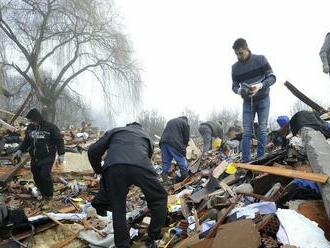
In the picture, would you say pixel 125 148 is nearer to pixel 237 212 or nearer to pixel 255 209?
pixel 237 212

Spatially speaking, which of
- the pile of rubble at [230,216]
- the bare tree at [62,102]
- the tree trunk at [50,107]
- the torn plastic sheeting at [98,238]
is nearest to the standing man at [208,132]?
the pile of rubble at [230,216]

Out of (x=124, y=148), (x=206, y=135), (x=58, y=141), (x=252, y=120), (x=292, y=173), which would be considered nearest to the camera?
(x=124, y=148)

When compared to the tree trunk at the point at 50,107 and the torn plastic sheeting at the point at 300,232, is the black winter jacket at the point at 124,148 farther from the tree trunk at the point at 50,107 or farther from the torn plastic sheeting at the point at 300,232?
the tree trunk at the point at 50,107

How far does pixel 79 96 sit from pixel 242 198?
14674mm

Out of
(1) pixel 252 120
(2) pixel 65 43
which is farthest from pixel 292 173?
(2) pixel 65 43

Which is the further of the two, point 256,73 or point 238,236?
point 256,73

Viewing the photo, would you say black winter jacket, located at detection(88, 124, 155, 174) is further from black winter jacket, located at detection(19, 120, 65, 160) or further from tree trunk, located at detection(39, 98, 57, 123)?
tree trunk, located at detection(39, 98, 57, 123)

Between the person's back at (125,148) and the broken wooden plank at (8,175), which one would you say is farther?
the broken wooden plank at (8,175)

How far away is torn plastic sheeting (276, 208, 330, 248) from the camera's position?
377 cm

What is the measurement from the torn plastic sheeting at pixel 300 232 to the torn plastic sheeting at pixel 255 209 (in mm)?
253

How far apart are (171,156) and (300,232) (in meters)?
4.83

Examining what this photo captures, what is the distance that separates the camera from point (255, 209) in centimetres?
455

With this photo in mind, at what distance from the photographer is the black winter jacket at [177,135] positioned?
8406mm

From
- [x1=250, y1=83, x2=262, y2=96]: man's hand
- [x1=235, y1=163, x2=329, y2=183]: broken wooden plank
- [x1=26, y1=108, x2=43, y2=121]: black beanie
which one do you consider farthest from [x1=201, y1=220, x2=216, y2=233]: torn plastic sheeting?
[x1=26, y1=108, x2=43, y2=121]: black beanie
